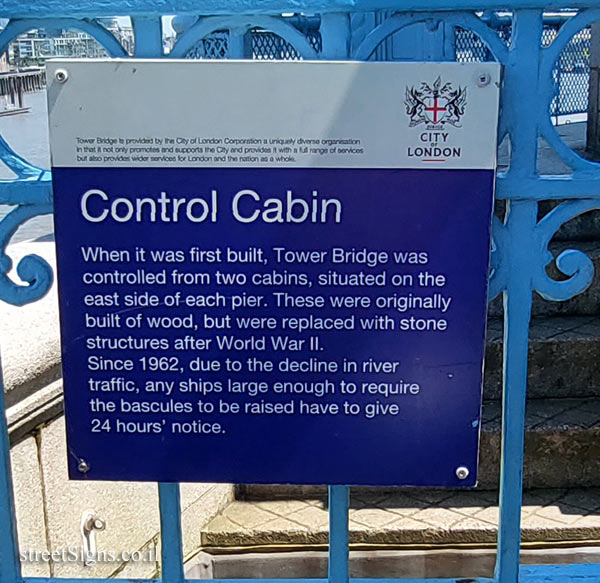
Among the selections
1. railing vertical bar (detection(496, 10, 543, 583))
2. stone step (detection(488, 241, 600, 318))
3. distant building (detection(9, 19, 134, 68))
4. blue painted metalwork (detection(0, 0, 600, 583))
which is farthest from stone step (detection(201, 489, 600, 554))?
distant building (detection(9, 19, 134, 68))

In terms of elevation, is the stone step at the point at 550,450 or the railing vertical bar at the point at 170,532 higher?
the railing vertical bar at the point at 170,532

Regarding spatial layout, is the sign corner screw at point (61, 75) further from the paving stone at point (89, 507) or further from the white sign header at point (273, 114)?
the paving stone at point (89, 507)

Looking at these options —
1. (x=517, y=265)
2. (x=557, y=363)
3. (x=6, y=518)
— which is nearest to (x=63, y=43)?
(x=6, y=518)

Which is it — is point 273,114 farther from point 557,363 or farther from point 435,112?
point 557,363

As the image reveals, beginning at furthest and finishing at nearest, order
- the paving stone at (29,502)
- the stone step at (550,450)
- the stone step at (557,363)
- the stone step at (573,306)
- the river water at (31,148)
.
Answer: the stone step at (573,306), the stone step at (557,363), the stone step at (550,450), the river water at (31,148), the paving stone at (29,502)

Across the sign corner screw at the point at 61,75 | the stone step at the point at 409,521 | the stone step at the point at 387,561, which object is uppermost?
the sign corner screw at the point at 61,75

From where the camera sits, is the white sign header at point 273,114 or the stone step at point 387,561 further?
the stone step at point 387,561

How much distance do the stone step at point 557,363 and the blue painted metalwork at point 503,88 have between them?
1741 millimetres

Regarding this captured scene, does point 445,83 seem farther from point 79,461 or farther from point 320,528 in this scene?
point 320,528

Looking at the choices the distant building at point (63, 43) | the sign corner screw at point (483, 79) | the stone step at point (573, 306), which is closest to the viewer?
the sign corner screw at point (483, 79)

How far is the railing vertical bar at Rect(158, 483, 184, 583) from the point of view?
4.47 ft

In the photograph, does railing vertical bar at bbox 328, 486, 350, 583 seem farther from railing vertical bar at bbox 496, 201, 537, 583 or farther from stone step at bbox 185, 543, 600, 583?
stone step at bbox 185, 543, 600, 583

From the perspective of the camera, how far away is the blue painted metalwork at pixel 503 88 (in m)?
1.19

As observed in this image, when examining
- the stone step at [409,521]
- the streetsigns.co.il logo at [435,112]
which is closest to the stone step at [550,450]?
the stone step at [409,521]
